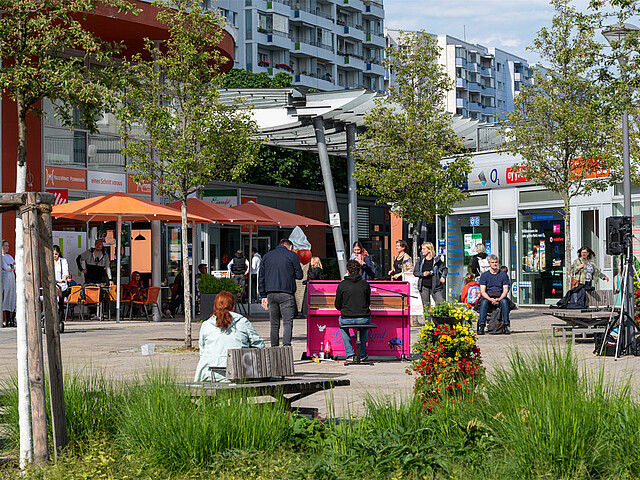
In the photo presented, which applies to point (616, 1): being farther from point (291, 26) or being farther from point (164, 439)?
point (291, 26)

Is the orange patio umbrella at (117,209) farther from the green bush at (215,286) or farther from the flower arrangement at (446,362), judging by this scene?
the flower arrangement at (446,362)

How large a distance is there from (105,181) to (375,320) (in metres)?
14.8

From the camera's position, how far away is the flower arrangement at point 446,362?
7.65 m

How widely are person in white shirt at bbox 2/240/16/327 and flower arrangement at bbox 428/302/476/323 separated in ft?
47.1

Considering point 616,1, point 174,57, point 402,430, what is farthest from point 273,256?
point 402,430

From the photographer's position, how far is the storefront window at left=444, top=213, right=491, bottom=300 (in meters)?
32.8

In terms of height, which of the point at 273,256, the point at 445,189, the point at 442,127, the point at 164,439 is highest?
the point at 442,127

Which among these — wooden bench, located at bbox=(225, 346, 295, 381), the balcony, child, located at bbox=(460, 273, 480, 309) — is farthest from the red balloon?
the balcony

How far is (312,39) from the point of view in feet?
287

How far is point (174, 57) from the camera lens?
52.3 ft

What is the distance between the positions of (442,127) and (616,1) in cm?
902

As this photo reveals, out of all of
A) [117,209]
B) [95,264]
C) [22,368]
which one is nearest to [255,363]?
[22,368]

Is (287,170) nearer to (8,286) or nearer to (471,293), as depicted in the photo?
(8,286)

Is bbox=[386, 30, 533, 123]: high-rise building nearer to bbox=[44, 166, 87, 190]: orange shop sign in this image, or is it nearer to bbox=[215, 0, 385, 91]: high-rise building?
bbox=[215, 0, 385, 91]: high-rise building
